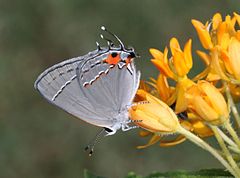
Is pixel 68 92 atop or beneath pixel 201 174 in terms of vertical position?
atop

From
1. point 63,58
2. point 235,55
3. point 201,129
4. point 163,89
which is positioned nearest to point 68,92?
point 163,89

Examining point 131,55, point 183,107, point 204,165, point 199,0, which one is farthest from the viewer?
point 199,0

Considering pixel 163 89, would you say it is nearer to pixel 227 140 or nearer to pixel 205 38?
pixel 205 38

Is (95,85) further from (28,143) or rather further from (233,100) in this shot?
(28,143)

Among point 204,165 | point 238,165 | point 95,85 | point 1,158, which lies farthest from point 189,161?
point 238,165

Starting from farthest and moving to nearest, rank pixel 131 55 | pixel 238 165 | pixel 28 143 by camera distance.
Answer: pixel 28 143
pixel 131 55
pixel 238 165

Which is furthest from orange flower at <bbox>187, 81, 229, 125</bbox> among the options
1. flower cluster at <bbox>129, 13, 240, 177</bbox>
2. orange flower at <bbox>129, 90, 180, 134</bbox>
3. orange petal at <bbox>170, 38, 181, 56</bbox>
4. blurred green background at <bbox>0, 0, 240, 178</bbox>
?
blurred green background at <bbox>0, 0, 240, 178</bbox>
